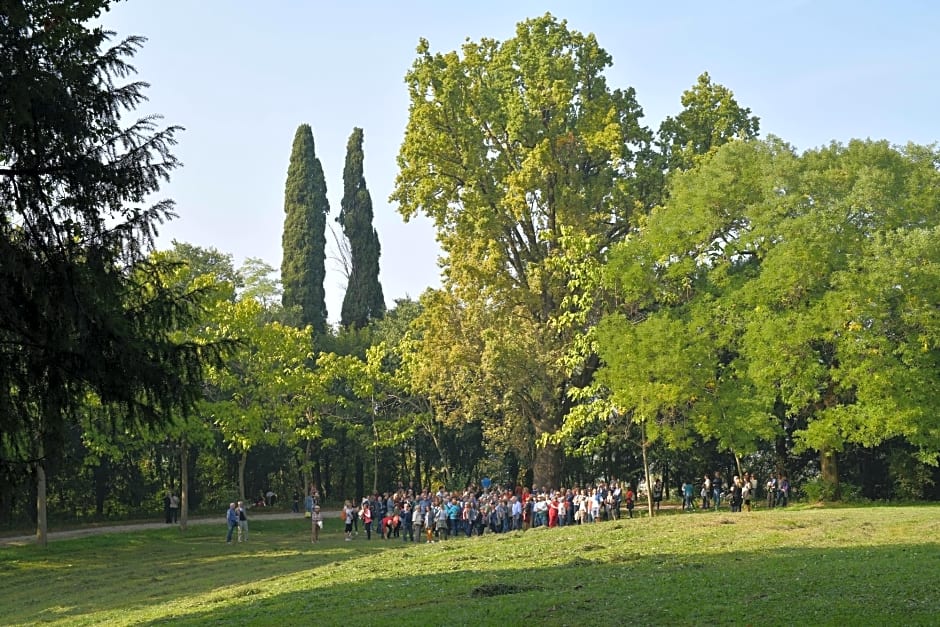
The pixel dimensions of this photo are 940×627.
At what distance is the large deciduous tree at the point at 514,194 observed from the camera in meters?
43.7

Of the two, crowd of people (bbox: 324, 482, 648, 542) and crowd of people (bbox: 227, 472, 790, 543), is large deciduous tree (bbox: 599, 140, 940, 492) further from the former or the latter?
crowd of people (bbox: 324, 482, 648, 542)

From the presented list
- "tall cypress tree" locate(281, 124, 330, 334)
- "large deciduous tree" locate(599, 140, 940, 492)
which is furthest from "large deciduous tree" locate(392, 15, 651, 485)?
"tall cypress tree" locate(281, 124, 330, 334)

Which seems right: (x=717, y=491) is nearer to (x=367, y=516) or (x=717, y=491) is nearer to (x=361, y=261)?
(x=367, y=516)

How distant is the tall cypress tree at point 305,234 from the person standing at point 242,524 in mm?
30319

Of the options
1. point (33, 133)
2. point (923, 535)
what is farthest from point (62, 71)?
point (923, 535)

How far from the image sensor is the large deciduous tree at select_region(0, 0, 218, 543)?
12422 millimetres

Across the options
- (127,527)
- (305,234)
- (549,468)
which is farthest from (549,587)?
(305,234)

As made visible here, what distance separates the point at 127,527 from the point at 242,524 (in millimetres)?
9629

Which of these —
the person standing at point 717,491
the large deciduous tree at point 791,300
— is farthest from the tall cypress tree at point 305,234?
the large deciduous tree at point 791,300

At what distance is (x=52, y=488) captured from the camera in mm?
51719

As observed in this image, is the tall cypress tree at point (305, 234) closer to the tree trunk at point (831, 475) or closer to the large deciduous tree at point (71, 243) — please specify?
the tree trunk at point (831, 475)

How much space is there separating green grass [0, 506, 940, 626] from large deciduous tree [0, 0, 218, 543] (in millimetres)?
5208

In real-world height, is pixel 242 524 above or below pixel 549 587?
above

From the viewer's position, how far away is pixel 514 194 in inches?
→ 1693
